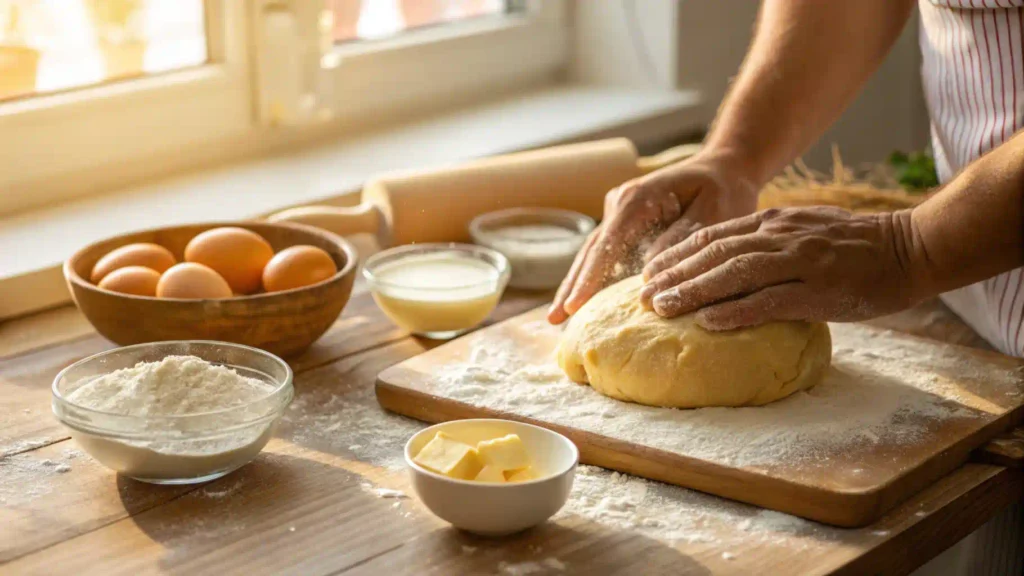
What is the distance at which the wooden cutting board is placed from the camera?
1137 mm

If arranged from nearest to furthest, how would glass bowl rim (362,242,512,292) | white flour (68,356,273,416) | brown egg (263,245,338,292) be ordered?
white flour (68,356,273,416), brown egg (263,245,338,292), glass bowl rim (362,242,512,292)

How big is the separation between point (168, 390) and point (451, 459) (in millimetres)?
282

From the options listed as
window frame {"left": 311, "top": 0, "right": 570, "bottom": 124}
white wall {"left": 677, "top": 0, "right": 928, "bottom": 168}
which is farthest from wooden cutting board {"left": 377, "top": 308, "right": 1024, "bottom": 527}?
white wall {"left": 677, "top": 0, "right": 928, "bottom": 168}

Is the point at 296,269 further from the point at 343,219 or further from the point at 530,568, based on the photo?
the point at 530,568

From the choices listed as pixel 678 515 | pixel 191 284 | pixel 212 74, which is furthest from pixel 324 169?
pixel 678 515

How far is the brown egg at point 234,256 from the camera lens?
1.48m

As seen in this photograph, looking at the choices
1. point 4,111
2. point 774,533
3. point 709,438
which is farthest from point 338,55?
A: point 774,533

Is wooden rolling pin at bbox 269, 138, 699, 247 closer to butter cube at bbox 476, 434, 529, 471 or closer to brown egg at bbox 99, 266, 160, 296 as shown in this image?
brown egg at bbox 99, 266, 160, 296

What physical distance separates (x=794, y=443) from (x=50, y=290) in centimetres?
100

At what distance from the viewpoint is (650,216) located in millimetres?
1573

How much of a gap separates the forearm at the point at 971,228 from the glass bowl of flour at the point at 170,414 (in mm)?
690

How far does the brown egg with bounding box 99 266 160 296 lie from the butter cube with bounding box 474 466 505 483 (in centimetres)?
53

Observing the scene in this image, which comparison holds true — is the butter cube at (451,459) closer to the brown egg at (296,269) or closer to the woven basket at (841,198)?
the brown egg at (296,269)

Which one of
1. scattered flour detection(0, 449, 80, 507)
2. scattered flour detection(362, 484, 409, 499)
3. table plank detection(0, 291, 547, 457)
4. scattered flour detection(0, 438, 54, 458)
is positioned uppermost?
table plank detection(0, 291, 547, 457)
